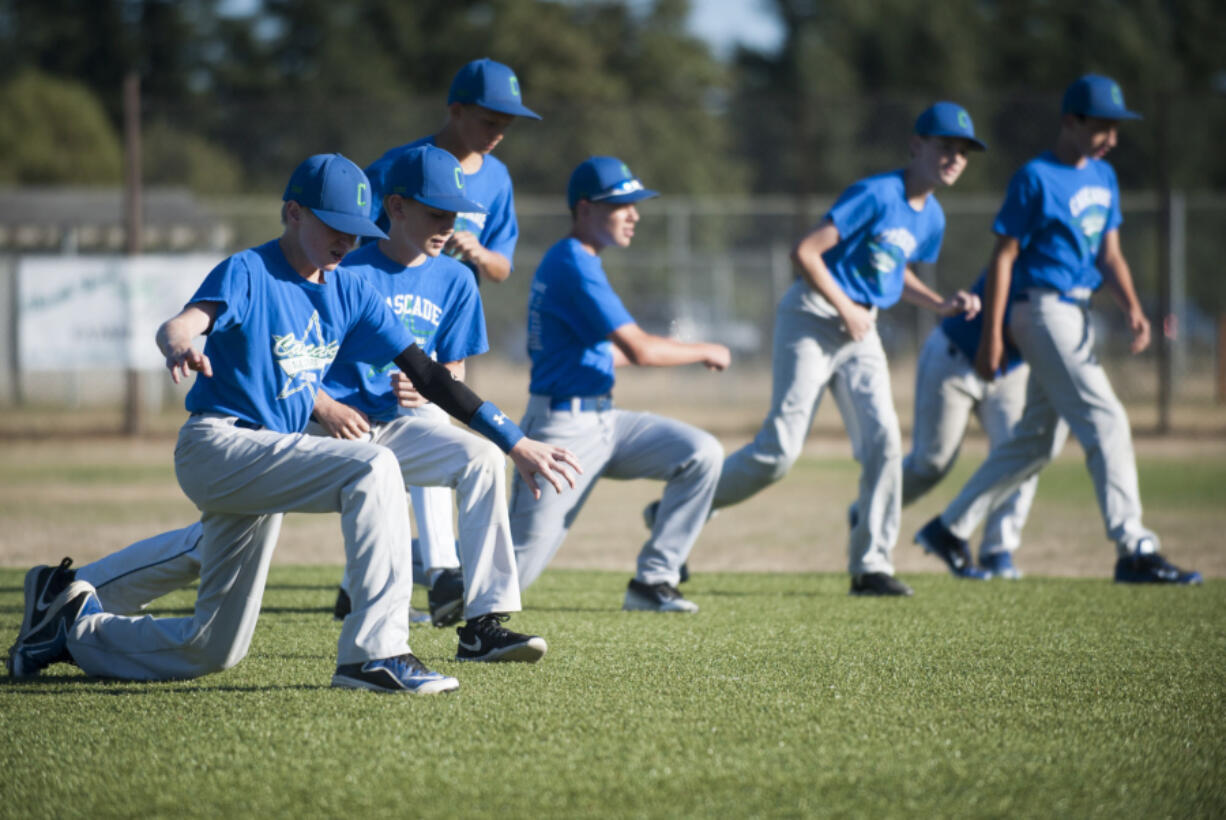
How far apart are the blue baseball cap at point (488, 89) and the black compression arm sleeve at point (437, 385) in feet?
5.83

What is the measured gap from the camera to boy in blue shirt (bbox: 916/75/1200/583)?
22.5 feet

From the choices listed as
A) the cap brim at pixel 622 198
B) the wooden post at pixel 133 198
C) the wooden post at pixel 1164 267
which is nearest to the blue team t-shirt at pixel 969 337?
the cap brim at pixel 622 198

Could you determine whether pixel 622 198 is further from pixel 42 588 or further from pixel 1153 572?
pixel 1153 572

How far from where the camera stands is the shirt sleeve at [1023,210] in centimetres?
696

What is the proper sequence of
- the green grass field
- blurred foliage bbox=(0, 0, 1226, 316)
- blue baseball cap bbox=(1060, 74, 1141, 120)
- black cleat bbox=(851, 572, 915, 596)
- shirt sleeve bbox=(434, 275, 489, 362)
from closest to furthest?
the green grass field, shirt sleeve bbox=(434, 275, 489, 362), black cleat bbox=(851, 572, 915, 596), blue baseball cap bbox=(1060, 74, 1141, 120), blurred foliage bbox=(0, 0, 1226, 316)

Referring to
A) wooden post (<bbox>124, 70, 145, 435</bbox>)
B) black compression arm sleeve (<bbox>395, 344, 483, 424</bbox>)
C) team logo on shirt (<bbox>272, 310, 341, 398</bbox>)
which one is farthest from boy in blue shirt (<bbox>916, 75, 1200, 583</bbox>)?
wooden post (<bbox>124, 70, 145, 435</bbox>)

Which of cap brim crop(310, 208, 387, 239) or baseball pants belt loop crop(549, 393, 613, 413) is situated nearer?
cap brim crop(310, 208, 387, 239)

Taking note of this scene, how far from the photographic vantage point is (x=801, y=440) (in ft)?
Result: 21.9

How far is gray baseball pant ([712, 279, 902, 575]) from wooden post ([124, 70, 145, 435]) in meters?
9.74

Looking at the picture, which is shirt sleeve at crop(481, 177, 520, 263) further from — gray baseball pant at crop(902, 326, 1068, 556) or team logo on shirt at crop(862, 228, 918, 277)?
gray baseball pant at crop(902, 326, 1068, 556)

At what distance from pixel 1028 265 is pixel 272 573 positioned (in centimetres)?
432

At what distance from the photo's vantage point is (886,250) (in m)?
6.60

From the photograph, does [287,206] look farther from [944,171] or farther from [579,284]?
[944,171]

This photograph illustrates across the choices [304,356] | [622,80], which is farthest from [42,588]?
[622,80]
